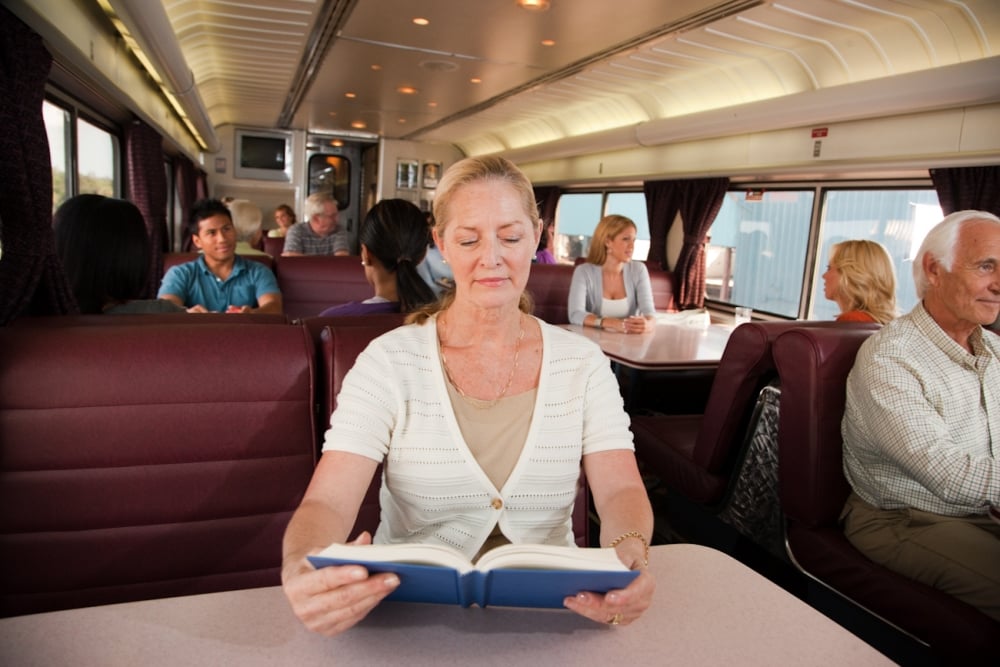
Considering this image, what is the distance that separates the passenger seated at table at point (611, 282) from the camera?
4.60 metres

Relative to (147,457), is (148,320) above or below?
above

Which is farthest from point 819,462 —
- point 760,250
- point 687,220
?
point 687,220

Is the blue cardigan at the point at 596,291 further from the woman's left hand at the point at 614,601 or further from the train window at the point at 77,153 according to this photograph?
the woman's left hand at the point at 614,601

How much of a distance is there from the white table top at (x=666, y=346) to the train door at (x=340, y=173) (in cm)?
1007

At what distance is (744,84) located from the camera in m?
5.32

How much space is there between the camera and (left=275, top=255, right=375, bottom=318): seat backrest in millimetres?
4754

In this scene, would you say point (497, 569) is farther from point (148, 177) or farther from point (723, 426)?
point (148, 177)

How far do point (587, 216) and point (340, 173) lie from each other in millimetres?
6312

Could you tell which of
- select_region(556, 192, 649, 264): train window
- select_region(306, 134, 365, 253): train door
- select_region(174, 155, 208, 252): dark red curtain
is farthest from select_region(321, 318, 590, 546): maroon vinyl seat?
select_region(306, 134, 365, 253): train door

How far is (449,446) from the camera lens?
1377mm

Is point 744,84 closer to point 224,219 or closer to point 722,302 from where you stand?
point 722,302

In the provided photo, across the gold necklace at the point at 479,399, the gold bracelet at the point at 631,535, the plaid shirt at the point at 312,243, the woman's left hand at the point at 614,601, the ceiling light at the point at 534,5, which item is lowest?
the gold bracelet at the point at 631,535

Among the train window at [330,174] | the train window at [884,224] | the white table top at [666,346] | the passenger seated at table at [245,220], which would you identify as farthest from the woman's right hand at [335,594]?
the train window at [330,174]

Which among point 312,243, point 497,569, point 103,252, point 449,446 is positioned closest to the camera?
point 497,569
